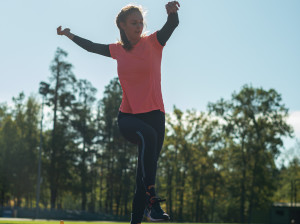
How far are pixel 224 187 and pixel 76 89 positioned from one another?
24631 mm

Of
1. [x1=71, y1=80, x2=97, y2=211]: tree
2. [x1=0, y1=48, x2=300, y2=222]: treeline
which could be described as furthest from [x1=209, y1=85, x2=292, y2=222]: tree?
[x1=71, y1=80, x2=97, y2=211]: tree

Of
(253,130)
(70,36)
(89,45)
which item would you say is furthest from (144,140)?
(253,130)

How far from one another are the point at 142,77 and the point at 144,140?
588mm

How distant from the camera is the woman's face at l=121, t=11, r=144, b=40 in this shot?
3.75 meters

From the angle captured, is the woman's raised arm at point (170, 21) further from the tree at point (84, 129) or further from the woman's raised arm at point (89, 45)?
the tree at point (84, 129)

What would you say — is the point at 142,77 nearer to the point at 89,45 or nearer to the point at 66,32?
the point at 89,45

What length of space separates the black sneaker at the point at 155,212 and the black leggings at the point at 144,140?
184 mm

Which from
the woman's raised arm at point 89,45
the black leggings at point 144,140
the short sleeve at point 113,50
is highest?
the woman's raised arm at point 89,45

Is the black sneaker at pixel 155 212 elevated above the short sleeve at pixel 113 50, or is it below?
below

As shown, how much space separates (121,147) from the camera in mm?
54031

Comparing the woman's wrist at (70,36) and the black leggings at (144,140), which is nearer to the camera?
the black leggings at (144,140)

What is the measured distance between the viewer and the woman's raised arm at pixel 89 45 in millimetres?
4109

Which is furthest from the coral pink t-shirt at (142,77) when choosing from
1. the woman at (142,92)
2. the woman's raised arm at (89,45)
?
the woman's raised arm at (89,45)

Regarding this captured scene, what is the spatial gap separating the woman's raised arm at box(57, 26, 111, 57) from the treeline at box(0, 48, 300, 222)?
42001mm
